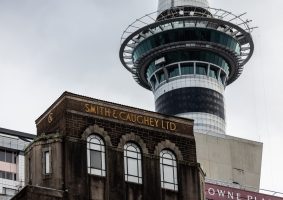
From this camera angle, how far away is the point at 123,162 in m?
75.6

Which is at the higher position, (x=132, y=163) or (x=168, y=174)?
(x=132, y=163)

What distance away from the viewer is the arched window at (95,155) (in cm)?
7394

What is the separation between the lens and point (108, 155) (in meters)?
75.0

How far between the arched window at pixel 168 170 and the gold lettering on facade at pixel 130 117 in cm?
233

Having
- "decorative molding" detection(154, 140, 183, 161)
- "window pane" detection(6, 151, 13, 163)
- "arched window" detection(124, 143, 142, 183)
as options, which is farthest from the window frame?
"window pane" detection(6, 151, 13, 163)

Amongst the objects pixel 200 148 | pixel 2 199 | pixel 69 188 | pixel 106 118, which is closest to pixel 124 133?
pixel 106 118

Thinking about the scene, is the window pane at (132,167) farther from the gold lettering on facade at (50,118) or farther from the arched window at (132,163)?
the gold lettering on facade at (50,118)

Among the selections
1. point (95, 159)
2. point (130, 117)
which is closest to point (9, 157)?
point (130, 117)

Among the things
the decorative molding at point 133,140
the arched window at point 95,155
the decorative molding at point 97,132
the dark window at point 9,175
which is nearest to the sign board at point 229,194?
the dark window at point 9,175

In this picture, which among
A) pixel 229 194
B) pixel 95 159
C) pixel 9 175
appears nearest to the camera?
pixel 95 159

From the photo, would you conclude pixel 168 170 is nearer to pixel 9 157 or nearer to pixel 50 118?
pixel 50 118

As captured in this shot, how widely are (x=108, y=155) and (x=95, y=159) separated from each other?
1.22m

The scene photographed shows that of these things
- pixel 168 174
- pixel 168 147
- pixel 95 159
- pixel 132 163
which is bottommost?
pixel 168 174

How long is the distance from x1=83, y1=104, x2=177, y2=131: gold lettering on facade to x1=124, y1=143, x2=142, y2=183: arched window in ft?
7.24
